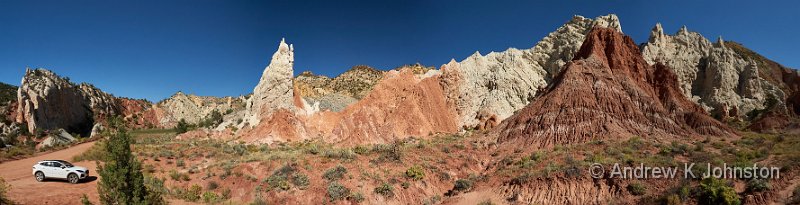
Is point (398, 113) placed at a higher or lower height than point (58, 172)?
higher

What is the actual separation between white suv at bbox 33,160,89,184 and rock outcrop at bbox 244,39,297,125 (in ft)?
Answer: 75.8

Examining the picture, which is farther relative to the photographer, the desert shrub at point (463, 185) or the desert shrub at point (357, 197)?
the desert shrub at point (463, 185)

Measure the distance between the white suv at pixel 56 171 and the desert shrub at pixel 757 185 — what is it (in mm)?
39275

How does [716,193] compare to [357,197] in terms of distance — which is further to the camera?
[357,197]

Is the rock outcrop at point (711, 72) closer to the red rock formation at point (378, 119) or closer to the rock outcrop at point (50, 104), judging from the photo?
the red rock formation at point (378, 119)

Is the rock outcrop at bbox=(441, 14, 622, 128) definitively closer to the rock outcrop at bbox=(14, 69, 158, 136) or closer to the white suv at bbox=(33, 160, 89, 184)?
the white suv at bbox=(33, 160, 89, 184)

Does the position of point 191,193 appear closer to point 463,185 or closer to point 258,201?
point 258,201

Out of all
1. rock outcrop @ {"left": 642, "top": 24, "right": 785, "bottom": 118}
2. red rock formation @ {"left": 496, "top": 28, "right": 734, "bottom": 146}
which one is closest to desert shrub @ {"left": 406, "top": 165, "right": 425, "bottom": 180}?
red rock formation @ {"left": 496, "top": 28, "right": 734, "bottom": 146}

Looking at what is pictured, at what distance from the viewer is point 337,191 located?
26422 millimetres

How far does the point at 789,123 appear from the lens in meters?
45.3

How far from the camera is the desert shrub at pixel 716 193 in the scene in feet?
64.4

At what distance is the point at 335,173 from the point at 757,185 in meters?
24.4

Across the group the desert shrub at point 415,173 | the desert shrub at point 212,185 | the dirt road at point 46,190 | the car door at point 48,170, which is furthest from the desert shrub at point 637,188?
the car door at point 48,170

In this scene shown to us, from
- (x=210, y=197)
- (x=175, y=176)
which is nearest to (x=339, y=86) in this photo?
(x=175, y=176)
